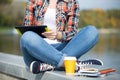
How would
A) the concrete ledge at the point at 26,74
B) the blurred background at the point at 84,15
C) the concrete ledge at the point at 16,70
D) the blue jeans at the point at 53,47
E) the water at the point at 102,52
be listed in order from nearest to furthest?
the concrete ledge at the point at 26,74, the blue jeans at the point at 53,47, the concrete ledge at the point at 16,70, the water at the point at 102,52, the blurred background at the point at 84,15

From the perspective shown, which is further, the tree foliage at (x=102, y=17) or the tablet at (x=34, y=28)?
the tree foliage at (x=102, y=17)

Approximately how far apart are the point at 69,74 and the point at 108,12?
83.3 ft

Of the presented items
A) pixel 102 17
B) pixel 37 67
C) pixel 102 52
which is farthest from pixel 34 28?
pixel 102 17

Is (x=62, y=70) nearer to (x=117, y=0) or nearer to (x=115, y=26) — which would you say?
(x=117, y=0)

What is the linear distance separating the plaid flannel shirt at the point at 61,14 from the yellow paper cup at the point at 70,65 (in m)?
0.29

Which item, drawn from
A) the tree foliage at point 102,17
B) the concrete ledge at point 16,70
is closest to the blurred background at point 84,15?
the tree foliage at point 102,17

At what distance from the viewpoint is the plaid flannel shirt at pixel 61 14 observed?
2922 mm

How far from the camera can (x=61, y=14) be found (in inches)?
116

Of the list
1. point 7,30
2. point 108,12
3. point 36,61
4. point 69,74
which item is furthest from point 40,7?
point 108,12

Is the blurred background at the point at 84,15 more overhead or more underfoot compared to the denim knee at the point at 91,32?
more underfoot

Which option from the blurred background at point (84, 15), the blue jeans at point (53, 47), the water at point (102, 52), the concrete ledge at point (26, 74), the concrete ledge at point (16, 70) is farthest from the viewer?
the blurred background at point (84, 15)

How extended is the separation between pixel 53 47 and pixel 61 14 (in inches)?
12.2

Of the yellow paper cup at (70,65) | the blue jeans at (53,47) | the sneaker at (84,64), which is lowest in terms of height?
the sneaker at (84,64)

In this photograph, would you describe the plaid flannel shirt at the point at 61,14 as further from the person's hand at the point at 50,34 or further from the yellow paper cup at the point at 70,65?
the yellow paper cup at the point at 70,65
